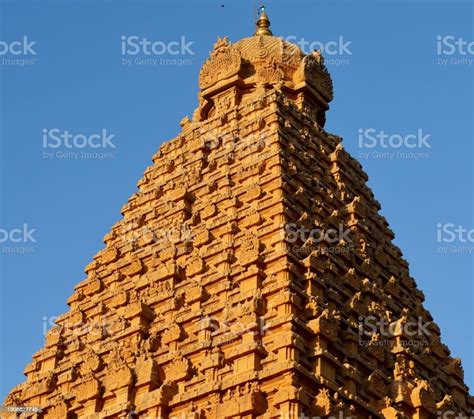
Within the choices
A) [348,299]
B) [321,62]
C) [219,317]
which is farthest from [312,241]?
[321,62]

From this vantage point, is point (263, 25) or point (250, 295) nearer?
point (250, 295)

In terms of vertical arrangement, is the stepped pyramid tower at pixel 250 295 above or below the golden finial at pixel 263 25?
below

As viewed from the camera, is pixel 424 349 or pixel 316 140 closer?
pixel 424 349

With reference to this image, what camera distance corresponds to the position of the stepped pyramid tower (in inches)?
1049

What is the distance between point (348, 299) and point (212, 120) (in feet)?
33.4

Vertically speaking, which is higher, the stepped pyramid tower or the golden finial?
the golden finial

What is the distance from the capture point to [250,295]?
2839 centimetres

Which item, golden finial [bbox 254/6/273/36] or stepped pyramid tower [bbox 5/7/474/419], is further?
golden finial [bbox 254/6/273/36]

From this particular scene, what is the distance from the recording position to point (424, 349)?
3177cm

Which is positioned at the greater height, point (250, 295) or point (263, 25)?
point (263, 25)

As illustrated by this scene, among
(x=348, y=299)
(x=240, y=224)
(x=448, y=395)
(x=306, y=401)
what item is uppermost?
(x=240, y=224)

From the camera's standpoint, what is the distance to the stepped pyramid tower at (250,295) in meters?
26.7

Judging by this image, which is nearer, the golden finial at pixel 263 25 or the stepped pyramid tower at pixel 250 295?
the stepped pyramid tower at pixel 250 295

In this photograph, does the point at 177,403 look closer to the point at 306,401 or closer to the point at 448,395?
the point at 306,401
